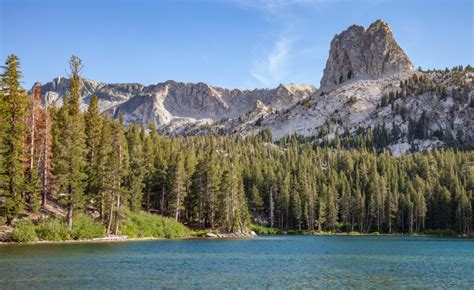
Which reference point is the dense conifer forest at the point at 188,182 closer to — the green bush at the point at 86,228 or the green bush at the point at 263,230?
the green bush at the point at 86,228

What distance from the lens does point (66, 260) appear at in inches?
1566

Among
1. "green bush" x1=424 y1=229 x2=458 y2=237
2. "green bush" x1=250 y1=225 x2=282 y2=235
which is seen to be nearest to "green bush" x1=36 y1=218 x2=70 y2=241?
"green bush" x1=250 y1=225 x2=282 y2=235

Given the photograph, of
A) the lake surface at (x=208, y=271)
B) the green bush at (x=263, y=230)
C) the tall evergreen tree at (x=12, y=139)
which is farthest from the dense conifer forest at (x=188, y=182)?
the lake surface at (x=208, y=271)

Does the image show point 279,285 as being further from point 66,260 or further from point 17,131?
point 17,131

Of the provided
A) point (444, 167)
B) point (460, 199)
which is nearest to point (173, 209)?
point (460, 199)

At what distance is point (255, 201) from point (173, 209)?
39.1 m

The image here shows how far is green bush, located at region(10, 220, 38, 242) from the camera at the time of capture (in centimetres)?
5509

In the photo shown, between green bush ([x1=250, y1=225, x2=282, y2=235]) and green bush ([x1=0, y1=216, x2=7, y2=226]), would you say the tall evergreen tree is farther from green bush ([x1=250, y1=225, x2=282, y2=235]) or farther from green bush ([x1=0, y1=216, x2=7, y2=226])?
green bush ([x1=250, y1=225, x2=282, y2=235])

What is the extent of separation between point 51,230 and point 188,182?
148ft

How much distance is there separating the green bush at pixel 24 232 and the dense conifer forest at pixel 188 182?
5.94ft

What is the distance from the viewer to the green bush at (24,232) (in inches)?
2169

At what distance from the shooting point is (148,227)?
3142 inches

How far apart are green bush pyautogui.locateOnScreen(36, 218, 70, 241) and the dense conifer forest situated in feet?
5.37

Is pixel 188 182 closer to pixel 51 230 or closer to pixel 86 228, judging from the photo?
pixel 86 228
